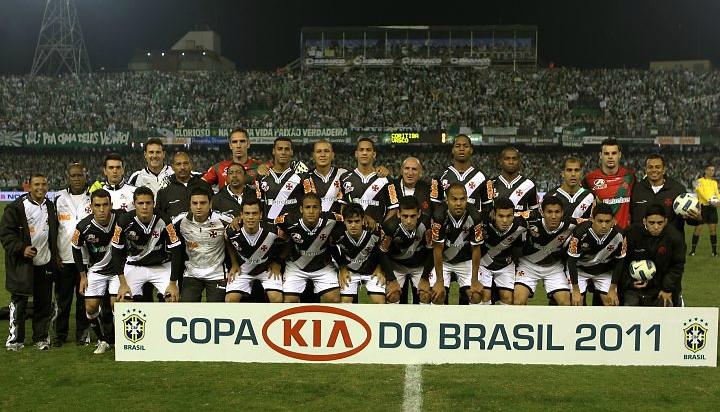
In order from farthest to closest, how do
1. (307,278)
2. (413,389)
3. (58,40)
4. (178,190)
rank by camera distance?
1. (58,40)
2. (178,190)
3. (307,278)
4. (413,389)

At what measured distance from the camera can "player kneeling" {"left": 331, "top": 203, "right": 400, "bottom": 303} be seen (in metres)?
6.61

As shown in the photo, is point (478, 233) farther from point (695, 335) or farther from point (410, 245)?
point (695, 335)

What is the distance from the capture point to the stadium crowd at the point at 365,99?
1410 inches

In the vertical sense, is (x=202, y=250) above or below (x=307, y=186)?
below

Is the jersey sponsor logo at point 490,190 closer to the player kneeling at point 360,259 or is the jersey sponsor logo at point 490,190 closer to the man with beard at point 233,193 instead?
the player kneeling at point 360,259

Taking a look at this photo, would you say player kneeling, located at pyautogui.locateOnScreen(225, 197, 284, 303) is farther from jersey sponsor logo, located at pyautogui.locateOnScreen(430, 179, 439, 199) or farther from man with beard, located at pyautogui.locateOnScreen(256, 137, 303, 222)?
jersey sponsor logo, located at pyautogui.locateOnScreen(430, 179, 439, 199)

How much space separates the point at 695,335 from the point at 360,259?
3002 mm

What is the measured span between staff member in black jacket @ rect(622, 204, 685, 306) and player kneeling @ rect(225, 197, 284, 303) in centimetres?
336

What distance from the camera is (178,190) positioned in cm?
725

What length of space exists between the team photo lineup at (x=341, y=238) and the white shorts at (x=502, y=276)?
0.01m

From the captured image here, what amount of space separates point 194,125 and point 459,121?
43.2 feet

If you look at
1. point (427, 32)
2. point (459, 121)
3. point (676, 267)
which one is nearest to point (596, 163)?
point (459, 121)

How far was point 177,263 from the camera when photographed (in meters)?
6.57

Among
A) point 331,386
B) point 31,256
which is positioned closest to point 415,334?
point 331,386
